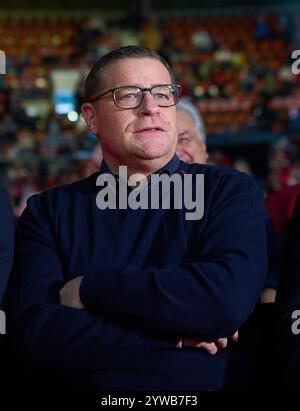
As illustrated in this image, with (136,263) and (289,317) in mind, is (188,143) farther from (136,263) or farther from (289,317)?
(289,317)

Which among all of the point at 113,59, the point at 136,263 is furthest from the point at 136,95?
the point at 136,263

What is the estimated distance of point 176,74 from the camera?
14.1 meters

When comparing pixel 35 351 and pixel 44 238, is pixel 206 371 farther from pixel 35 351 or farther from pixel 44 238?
pixel 44 238

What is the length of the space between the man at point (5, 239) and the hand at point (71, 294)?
221mm

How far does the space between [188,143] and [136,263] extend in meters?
1.28

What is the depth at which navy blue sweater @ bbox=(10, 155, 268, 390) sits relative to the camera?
2068 mm

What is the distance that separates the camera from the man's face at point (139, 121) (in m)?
2.36

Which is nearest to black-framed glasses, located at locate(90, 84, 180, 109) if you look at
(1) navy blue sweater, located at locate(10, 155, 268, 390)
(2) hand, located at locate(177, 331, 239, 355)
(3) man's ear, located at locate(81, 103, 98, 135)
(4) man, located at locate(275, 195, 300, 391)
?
(3) man's ear, located at locate(81, 103, 98, 135)

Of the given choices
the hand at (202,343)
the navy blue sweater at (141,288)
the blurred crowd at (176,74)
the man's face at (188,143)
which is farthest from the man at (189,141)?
the blurred crowd at (176,74)

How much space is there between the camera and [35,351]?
214 centimetres

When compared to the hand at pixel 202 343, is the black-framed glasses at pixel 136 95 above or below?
above

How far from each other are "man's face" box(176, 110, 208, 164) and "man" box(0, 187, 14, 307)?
108cm

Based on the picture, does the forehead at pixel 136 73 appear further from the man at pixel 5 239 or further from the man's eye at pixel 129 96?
the man at pixel 5 239

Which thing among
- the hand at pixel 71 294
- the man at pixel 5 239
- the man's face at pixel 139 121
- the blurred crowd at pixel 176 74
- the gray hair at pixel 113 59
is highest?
the blurred crowd at pixel 176 74
